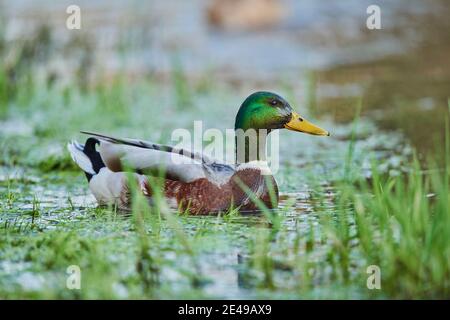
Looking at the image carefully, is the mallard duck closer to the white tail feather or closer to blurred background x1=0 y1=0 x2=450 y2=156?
the white tail feather

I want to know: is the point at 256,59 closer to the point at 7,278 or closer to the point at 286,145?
the point at 286,145

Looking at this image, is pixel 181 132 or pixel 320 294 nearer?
pixel 320 294

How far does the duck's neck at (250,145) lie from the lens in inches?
242

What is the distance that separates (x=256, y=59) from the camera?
1262cm

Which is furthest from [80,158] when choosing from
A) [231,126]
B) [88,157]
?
[231,126]

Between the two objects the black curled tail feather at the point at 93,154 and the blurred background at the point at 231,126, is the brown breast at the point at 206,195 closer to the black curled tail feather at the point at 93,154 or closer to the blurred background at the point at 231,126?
the blurred background at the point at 231,126

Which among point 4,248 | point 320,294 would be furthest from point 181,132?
point 320,294

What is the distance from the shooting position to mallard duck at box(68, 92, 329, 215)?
588 centimetres

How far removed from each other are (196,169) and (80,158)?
84 centimetres

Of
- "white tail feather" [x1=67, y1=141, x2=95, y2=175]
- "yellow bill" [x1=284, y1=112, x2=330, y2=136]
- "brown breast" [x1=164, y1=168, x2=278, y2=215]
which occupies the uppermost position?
"yellow bill" [x1=284, y1=112, x2=330, y2=136]

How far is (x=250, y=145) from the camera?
6164mm

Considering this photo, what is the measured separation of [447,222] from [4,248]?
222 centimetres

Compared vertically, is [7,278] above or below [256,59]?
below

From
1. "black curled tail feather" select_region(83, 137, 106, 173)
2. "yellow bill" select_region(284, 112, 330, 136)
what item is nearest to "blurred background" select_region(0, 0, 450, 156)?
"yellow bill" select_region(284, 112, 330, 136)
